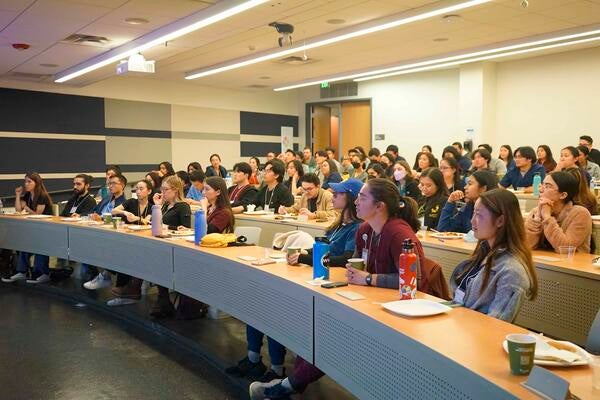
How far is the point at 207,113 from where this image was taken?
533 inches

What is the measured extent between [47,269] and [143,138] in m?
6.44

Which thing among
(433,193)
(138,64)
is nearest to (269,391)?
(433,193)

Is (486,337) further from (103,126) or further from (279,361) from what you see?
(103,126)

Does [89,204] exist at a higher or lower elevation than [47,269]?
higher

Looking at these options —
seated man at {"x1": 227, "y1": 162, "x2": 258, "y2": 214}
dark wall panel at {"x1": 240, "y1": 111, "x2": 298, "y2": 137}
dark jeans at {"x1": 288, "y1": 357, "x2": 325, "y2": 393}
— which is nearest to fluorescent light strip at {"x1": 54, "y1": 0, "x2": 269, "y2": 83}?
seated man at {"x1": 227, "y1": 162, "x2": 258, "y2": 214}

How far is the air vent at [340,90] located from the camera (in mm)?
13547

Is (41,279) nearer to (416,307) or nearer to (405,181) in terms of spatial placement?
(405,181)

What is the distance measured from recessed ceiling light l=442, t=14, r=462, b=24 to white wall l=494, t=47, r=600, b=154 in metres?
4.17

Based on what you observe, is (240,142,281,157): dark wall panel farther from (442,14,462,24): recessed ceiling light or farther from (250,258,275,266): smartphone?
(250,258,275,266): smartphone

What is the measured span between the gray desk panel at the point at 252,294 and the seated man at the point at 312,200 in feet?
6.39

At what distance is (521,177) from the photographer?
714 centimetres

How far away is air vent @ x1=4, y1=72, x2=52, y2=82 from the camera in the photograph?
10.00 metres

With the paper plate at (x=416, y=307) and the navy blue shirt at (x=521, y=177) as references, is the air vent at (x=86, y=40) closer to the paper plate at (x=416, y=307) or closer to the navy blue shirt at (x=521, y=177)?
the navy blue shirt at (x=521, y=177)

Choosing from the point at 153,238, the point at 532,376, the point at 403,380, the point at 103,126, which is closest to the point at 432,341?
the point at 403,380
